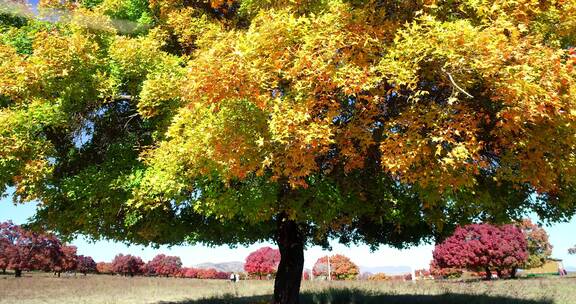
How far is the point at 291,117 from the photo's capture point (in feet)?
29.9

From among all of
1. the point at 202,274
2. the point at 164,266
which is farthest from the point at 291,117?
the point at 164,266

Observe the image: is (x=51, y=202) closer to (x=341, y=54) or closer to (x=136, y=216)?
(x=136, y=216)

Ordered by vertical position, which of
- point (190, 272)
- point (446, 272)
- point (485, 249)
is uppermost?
point (485, 249)

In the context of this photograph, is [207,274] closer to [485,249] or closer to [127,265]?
[127,265]

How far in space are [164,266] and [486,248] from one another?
83122 mm

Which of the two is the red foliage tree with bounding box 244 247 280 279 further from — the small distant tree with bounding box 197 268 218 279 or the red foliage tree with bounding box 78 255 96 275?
the red foliage tree with bounding box 78 255 96 275

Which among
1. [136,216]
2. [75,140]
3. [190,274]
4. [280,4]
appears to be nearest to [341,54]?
[280,4]

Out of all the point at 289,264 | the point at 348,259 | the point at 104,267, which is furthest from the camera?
the point at 104,267

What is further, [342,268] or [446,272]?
[342,268]

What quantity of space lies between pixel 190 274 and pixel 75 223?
93470mm

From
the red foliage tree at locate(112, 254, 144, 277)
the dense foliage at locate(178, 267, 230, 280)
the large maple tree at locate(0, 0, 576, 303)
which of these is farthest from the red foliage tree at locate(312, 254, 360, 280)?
the large maple tree at locate(0, 0, 576, 303)

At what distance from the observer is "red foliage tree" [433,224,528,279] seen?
1959 inches

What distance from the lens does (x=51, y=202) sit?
1543 cm

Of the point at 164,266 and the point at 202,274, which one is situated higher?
the point at 164,266
